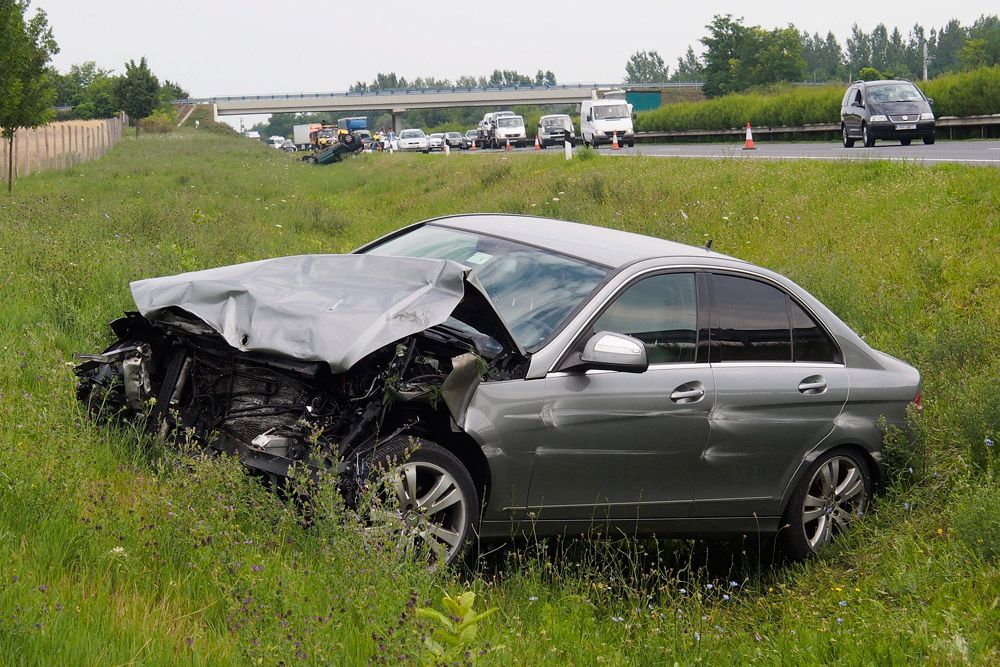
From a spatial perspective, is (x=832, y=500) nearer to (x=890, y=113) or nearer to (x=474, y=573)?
(x=474, y=573)

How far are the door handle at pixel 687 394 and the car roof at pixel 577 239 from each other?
2.22 ft

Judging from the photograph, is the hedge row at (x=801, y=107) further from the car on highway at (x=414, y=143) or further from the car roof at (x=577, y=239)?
the car roof at (x=577, y=239)

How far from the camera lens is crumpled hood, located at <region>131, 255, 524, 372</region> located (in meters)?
4.82

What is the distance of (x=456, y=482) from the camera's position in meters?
4.84

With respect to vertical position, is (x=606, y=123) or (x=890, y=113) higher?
(x=606, y=123)

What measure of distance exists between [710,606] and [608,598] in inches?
29.6

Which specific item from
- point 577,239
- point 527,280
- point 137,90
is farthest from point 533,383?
point 137,90

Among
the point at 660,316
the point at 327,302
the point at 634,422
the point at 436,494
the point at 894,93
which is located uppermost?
the point at 894,93

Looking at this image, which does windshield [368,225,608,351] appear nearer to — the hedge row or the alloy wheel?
the alloy wheel

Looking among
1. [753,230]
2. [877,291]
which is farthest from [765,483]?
[753,230]

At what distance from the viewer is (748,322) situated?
19.2 ft

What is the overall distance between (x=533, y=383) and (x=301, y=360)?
1.03 m

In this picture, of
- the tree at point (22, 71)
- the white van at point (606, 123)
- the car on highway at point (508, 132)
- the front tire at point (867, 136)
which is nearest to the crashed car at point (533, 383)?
the tree at point (22, 71)

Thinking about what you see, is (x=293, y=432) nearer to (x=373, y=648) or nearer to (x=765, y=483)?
(x=373, y=648)
